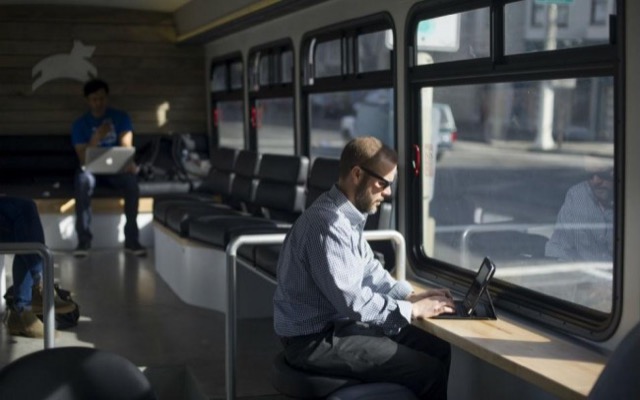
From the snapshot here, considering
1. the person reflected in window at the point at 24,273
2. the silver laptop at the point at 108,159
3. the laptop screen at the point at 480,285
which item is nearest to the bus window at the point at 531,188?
the laptop screen at the point at 480,285

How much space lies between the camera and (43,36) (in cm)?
1011

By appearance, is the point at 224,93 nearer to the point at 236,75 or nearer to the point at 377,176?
the point at 236,75

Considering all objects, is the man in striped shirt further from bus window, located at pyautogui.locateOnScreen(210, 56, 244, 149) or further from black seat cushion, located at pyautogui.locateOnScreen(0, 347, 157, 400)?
bus window, located at pyautogui.locateOnScreen(210, 56, 244, 149)

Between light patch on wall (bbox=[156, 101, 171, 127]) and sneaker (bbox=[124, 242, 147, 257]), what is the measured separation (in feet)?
6.63

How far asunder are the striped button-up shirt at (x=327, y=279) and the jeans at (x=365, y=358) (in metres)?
0.04

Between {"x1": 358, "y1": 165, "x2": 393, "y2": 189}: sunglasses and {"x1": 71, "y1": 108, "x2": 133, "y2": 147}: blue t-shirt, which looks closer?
{"x1": 358, "y1": 165, "x2": 393, "y2": 189}: sunglasses

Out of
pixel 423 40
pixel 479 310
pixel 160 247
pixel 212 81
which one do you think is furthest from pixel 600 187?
pixel 212 81

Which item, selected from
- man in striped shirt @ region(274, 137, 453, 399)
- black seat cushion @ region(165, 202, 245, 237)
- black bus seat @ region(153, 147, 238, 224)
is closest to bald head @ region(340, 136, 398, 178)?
man in striped shirt @ region(274, 137, 453, 399)

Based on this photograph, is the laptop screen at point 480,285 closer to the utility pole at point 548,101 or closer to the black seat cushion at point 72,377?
the utility pole at point 548,101

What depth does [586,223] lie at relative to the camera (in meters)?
3.88

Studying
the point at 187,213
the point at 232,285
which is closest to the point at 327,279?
the point at 232,285

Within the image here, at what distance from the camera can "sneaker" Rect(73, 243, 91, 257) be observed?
342 inches

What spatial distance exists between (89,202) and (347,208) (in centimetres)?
556

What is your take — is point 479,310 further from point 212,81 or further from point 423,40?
point 212,81
